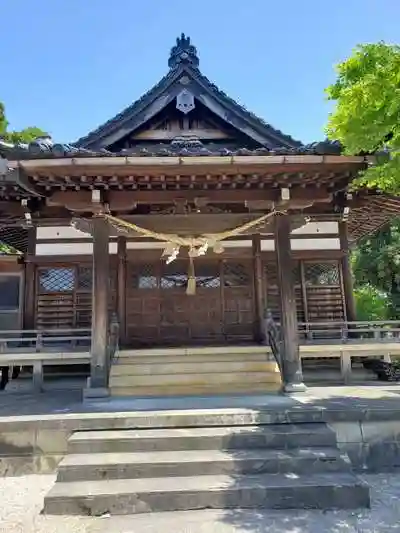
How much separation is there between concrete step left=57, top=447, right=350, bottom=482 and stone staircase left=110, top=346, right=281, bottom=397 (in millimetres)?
2652

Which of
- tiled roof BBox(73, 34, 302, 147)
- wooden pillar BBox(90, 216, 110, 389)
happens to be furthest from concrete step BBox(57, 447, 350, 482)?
tiled roof BBox(73, 34, 302, 147)

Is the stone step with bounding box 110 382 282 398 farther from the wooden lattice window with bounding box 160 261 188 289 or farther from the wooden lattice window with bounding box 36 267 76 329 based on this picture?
the wooden lattice window with bounding box 36 267 76 329

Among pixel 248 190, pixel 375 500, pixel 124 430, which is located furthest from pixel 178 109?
pixel 375 500

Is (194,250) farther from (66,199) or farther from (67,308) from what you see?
(67,308)

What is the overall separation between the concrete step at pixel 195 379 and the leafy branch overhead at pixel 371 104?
13.3 feet

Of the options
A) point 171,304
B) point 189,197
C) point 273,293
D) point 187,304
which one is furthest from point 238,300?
point 189,197

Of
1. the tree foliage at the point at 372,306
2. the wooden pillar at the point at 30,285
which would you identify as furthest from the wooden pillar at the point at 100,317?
the tree foliage at the point at 372,306

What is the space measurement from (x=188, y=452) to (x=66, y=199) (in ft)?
14.7

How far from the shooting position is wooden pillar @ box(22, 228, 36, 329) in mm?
9748

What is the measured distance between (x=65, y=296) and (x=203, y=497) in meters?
6.88

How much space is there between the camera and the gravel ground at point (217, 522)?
12.1 feet

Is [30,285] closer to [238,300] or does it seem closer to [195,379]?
[195,379]

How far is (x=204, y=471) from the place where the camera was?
4.49m

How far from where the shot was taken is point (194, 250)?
308 inches
